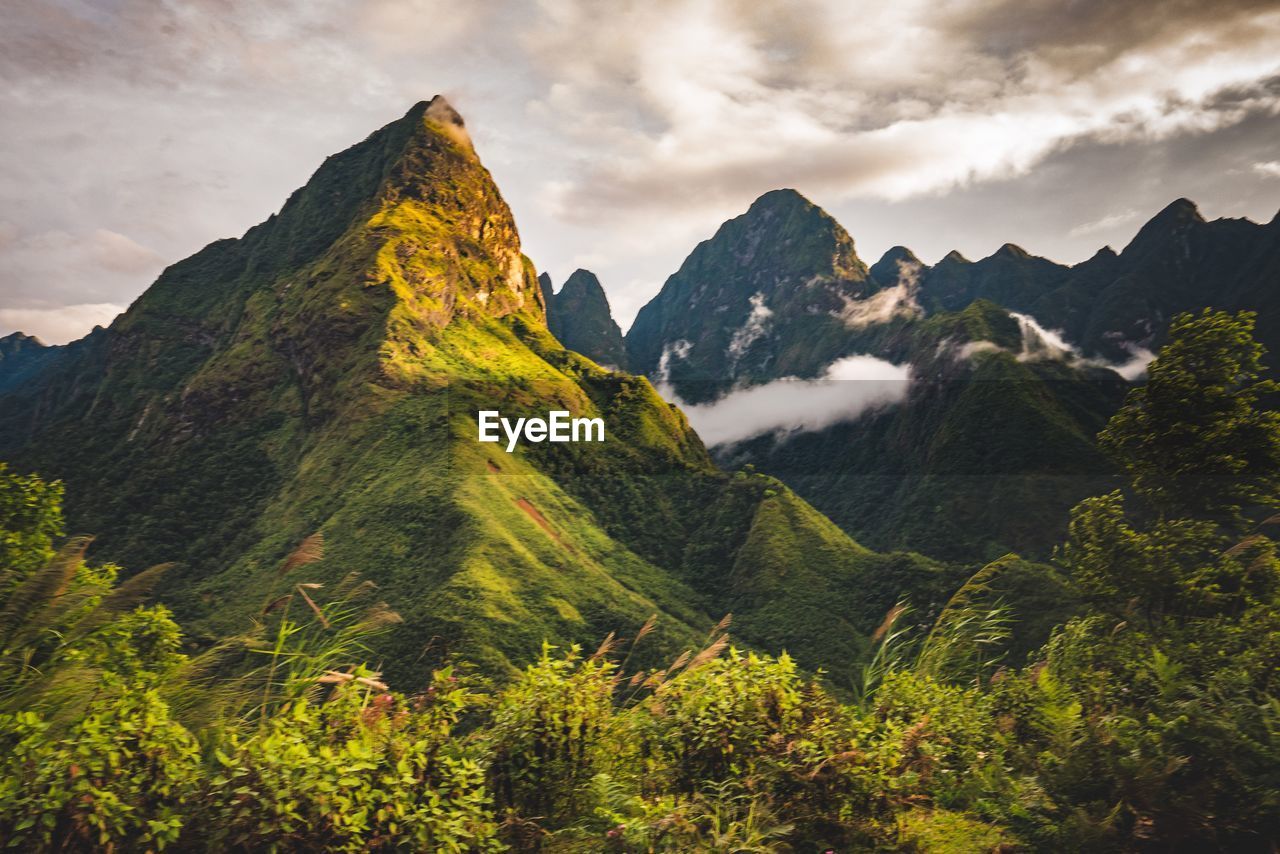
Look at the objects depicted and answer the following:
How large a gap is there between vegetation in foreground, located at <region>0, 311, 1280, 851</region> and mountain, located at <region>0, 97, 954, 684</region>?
190ft

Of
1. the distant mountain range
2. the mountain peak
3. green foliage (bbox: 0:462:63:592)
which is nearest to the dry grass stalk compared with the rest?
green foliage (bbox: 0:462:63:592)

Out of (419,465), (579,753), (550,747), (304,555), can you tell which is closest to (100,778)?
(304,555)

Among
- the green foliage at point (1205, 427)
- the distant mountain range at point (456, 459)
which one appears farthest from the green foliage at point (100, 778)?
the distant mountain range at point (456, 459)

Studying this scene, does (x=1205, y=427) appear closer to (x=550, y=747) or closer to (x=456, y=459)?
(x=550, y=747)

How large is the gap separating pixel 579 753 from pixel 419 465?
91.7 meters

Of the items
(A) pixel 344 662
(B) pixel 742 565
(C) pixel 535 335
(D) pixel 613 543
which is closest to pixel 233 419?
(C) pixel 535 335

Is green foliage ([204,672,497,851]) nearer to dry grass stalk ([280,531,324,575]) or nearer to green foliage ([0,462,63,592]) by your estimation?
dry grass stalk ([280,531,324,575])

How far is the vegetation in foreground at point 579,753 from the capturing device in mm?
3924

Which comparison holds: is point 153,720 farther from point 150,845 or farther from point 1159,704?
point 1159,704

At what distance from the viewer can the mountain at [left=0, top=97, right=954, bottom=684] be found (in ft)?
263

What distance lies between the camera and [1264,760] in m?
4.80

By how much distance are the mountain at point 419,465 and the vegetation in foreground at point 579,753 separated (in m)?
57.9

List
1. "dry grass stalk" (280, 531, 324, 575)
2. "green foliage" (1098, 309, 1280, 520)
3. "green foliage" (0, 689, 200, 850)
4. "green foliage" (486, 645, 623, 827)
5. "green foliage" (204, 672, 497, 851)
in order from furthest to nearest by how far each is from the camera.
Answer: "green foliage" (1098, 309, 1280, 520)
"green foliage" (486, 645, 623, 827)
"dry grass stalk" (280, 531, 324, 575)
"green foliage" (204, 672, 497, 851)
"green foliage" (0, 689, 200, 850)

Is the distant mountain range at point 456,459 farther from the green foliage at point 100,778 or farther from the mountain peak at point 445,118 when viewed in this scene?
the green foliage at point 100,778
